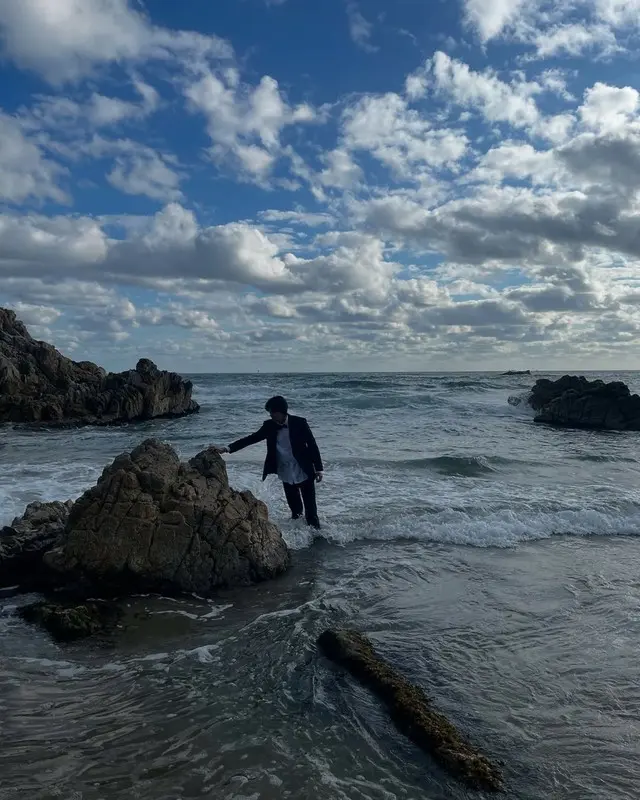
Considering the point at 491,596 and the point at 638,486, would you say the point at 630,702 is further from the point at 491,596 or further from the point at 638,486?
the point at 638,486

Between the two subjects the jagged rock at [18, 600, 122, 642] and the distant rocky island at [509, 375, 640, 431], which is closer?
the jagged rock at [18, 600, 122, 642]

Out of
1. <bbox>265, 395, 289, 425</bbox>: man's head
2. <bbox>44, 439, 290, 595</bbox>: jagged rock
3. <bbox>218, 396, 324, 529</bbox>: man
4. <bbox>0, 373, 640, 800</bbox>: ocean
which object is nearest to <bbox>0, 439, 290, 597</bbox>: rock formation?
<bbox>44, 439, 290, 595</bbox>: jagged rock

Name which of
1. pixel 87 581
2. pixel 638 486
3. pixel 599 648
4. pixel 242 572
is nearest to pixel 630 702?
pixel 599 648

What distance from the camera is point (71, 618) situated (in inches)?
219

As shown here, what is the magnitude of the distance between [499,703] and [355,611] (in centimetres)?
209

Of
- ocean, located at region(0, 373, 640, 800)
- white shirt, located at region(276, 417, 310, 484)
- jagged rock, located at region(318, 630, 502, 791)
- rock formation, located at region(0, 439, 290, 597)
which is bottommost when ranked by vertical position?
ocean, located at region(0, 373, 640, 800)

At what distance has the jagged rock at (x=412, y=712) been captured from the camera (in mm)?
3430

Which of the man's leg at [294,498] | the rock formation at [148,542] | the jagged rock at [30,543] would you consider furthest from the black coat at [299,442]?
the jagged rock at [30,543]

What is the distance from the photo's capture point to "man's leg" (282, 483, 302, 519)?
348 inches

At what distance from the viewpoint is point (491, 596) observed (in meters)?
6.54

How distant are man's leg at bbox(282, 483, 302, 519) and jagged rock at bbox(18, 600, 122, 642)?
320cm

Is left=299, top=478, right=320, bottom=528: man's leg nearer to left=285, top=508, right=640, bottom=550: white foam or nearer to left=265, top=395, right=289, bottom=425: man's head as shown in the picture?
left=285, top=508, right=640, bottom=550: white foam

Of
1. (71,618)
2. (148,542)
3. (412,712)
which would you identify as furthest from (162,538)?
(412,712)

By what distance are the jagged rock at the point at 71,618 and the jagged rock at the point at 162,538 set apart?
618 mm
